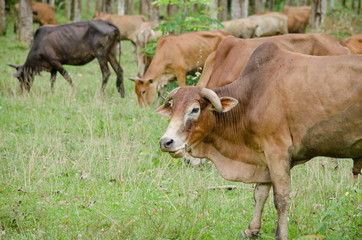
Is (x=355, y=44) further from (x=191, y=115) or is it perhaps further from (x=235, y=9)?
(x=235, y=9)

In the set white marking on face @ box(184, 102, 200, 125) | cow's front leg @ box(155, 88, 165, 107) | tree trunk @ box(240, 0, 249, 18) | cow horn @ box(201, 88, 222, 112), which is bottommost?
cow's front leg @ box(155, 88, 165, 107)

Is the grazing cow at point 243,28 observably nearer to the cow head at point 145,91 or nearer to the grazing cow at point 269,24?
the grazing cow at point 269,24

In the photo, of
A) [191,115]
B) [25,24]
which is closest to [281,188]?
[191,115]

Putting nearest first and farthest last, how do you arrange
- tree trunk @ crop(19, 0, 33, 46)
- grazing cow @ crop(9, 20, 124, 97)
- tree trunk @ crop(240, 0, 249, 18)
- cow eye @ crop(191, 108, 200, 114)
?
cow eye @ crop(191, 108, 200, 114), grazing cow @ crop(9, 20, 124, 97), tree trunk @ crop(19, 0, 33, 46), tree trunk @ crop(240, 0, 249, 18)

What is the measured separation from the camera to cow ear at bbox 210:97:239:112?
443cm

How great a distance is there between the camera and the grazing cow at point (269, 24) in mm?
20250

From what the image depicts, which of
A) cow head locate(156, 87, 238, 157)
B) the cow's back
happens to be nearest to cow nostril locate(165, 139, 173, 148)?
cow head locate(156, 87, 238, 157)

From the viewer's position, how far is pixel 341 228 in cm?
429

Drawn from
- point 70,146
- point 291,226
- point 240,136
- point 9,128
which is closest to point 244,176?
point 240,136

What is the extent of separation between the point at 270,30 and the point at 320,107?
56.4 feet

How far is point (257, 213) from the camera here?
15.4 feet

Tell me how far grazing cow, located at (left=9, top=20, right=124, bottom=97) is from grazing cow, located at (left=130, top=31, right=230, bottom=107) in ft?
5.21

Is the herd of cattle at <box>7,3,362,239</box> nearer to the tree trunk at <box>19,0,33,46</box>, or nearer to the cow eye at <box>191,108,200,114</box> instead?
the cow eye at <box>191,108,200,114</box>

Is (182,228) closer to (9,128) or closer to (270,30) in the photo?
(9,128)
